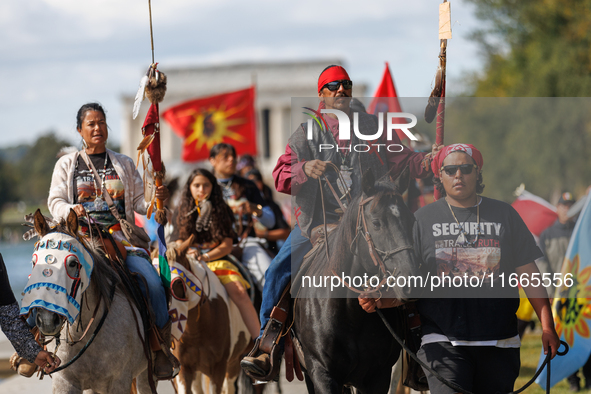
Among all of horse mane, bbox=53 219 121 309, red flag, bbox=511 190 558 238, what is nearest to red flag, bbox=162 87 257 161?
red flag, bbox=511 190 558 238

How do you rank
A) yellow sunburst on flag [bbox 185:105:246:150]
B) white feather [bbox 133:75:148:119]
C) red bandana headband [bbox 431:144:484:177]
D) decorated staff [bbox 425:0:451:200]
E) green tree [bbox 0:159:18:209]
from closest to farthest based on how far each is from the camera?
red bandana headband [bbox 431:144:484:177]
decorated staff [bbox 425:0:451:200]
white feather [bbox 133:75:148:119]
yellow sunburst on flag [bbox 185:105:246:150]
green tree [bbox 0:159:18:209]

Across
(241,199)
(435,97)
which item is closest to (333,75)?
(435,97)

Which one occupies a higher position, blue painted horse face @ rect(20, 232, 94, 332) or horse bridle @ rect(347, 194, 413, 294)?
horse bridle @ rect(347, 194, 413, 294)

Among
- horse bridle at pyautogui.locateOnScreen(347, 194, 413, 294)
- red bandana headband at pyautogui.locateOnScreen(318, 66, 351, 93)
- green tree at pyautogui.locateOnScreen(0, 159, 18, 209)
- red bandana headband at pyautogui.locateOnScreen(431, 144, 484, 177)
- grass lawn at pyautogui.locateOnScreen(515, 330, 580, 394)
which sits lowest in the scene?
green tree at pyautogui.locateOnScreen(0, 159, 18, 209)

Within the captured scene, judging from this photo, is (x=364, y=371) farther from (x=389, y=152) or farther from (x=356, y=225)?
(x=389, y=152)

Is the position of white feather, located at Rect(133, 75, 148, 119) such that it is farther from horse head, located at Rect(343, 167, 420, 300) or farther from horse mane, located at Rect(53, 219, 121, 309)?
horse head, located at Rect(343, 167, 420, 300)

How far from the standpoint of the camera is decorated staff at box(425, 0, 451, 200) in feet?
17.1

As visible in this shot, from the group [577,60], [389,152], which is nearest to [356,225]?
[389,152]

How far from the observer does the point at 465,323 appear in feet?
15.2

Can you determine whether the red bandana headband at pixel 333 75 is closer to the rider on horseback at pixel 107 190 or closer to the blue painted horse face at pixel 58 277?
the rider on horseback at pixel 107 190

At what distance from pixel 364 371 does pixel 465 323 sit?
2.52ft

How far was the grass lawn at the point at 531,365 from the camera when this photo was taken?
926cm

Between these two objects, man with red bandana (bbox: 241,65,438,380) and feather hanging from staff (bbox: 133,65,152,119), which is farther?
feather hanging from staff (bbox: 133,65,152,119)

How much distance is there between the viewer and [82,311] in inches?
203
